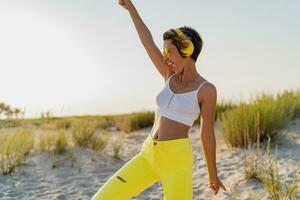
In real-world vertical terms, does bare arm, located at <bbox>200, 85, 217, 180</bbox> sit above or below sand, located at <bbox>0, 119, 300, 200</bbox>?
above

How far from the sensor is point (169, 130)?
10.3 feet

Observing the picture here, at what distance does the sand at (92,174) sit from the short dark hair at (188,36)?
3627 mm

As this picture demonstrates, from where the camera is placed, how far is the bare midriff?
10.3 feet

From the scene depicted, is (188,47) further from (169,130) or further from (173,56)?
(169,130)

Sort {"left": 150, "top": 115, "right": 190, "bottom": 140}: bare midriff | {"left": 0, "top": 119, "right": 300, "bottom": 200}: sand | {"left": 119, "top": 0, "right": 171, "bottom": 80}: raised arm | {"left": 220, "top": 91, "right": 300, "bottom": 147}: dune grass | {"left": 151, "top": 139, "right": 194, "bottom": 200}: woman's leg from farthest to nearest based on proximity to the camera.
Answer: {"left": 220, "top": 91, "right": 300, "bottom": 147}: dune grass, {"left": 0, "top": 119, "right": 300, "bottom": 200}: sand, {"left": 119, "top": 0, "right": 171, "bottom": 80}: raised arm, {"left": 150, "top": 115, "right": 190, "bottom": 140}: bare midriff, {"left": 151, "top": 139, "right": 194, "bottom": 200}: woman's leg

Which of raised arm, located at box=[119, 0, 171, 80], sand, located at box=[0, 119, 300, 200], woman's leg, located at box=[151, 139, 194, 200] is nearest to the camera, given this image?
woman's leg, located at box=[151, 139, 194, 200]

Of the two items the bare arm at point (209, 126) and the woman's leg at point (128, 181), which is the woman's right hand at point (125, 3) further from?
the woman's leg at point (128, 181)

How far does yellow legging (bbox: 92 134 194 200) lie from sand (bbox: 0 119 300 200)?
143 inches

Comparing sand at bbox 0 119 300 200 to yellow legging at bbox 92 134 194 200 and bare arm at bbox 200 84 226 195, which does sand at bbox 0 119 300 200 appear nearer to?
bare arm at bbox 200 84 226 195

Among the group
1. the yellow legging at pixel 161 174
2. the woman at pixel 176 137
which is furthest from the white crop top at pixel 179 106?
the yellow legging at pixel 161 174

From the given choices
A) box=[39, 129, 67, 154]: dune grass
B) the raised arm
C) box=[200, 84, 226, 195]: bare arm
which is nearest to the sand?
box=[39, 129, 67, 154]: dune grass

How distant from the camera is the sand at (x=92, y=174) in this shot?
7.10 meters

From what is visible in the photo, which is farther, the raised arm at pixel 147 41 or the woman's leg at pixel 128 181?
the raised arm at pixel 147 41

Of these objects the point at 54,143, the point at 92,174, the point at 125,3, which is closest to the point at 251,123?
the point at 92,174
